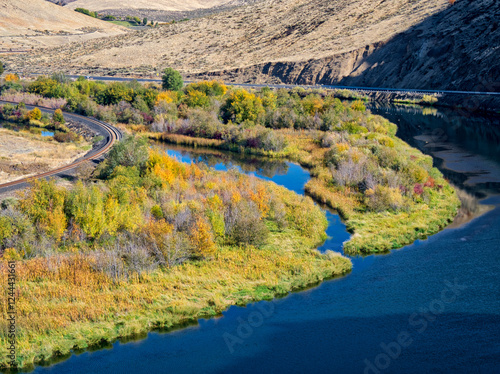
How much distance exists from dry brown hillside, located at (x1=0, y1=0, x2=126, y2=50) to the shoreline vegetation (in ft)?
430

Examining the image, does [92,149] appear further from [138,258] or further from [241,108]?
[138,258]

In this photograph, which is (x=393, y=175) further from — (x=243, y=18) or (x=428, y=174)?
(x=243, y=18)

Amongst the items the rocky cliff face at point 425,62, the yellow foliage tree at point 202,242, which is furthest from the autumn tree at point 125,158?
the rocky cliff face at point 425,62

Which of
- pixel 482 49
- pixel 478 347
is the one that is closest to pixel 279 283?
pixel 478 347

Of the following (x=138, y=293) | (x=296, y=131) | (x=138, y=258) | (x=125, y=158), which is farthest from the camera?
(x=296, y=131)

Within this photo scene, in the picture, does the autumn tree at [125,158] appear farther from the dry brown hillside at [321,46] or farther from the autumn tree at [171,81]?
the dry brown hillside at [321,46]

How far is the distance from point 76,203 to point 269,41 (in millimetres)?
100519

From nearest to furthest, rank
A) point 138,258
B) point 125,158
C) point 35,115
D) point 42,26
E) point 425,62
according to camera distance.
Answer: point 138,258 → point 125,158 → point 35,115 → point 425,62 → point 42,26

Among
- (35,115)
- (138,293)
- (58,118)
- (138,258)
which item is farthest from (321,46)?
(138,293)

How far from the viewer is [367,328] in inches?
747

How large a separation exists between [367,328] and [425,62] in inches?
2991

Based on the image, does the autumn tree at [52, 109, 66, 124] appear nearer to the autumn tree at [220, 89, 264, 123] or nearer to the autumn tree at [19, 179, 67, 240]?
the autumn tree at [220, 89, 264, 123]

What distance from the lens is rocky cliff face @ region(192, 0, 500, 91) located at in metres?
74.8

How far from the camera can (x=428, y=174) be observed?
36.4m
